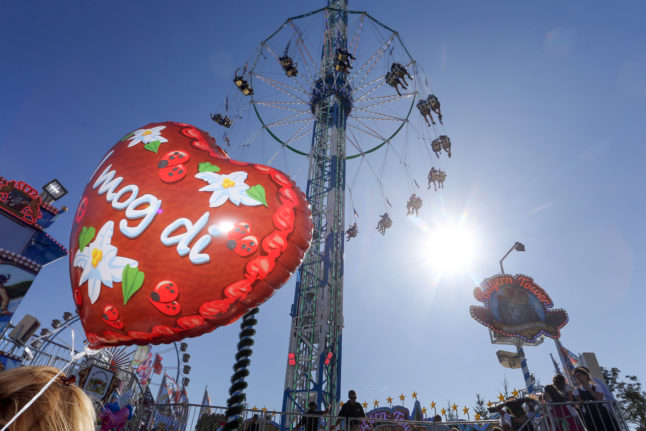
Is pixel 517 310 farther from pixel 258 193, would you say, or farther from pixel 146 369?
pixel 146 369

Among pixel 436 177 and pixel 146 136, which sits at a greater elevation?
pixel 436 177

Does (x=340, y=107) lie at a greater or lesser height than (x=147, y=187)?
greater

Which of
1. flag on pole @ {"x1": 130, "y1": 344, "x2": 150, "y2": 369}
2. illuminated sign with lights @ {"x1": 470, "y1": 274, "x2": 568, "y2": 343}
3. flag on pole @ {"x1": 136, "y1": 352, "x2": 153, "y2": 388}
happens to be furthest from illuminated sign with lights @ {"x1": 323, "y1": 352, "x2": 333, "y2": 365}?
flag on pole @ {"x1": 130, "y1": 344, "x2": 150, "y2": 369}

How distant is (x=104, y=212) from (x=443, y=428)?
9153 millimetres

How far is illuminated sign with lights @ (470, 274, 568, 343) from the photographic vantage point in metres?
22.1

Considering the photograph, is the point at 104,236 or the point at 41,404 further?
the point at 104,236

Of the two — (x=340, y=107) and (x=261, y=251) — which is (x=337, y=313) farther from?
(x=261, y=251)

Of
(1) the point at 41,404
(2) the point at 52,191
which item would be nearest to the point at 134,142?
(1) the point at 41,404

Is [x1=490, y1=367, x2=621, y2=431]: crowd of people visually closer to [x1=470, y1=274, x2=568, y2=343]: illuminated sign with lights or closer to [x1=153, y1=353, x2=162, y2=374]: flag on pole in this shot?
[x1=470, y1=274, x2=568, y2=343]: illuminated sign with lights

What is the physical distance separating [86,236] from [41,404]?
315 cm

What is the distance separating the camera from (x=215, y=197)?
368 centimetres

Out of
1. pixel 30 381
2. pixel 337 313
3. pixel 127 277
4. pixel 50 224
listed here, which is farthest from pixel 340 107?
pixel 30 381

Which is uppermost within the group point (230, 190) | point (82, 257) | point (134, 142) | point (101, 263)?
point (134, 142)

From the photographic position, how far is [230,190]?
3.74 meters
